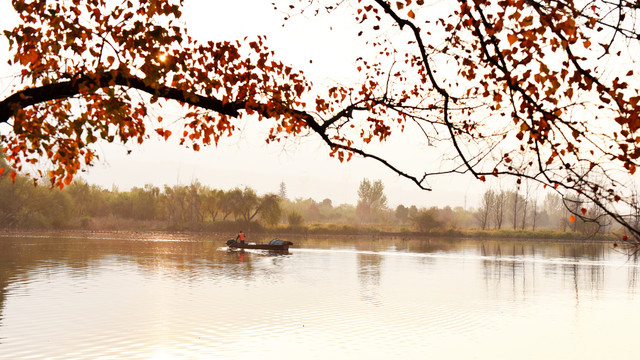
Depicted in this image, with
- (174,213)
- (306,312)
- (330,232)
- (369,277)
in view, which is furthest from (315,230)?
(306,312)

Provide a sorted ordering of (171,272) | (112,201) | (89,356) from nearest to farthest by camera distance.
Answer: (89,356) < (171,272) < (112,201)

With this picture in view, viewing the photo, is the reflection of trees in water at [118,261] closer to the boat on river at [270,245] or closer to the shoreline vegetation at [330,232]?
the boat on river at [270,245]

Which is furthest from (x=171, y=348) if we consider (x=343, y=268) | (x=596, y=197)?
(x=343, y=268)

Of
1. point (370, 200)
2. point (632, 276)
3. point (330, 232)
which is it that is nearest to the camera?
point (632, 276)

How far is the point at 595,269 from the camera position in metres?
38.4

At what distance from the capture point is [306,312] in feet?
63.9

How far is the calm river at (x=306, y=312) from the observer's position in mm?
14680

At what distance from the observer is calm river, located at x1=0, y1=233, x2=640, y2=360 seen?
14680 mm

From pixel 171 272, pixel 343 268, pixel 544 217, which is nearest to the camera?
pixel 171 272

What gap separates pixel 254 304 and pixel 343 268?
48.0 feet

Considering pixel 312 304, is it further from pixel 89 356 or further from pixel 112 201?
Result: pixel 112 201

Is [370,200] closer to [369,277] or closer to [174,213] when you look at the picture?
[174,213]

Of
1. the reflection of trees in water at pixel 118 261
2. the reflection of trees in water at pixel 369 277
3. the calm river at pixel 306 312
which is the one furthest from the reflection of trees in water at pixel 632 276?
the reflection of trees in water at pixel 118 261

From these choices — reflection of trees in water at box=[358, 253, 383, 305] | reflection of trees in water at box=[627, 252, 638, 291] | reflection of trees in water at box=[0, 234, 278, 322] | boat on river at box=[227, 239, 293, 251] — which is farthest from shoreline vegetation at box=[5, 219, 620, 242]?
reflection of trees in water at box=[627, 252, 638, 291]
